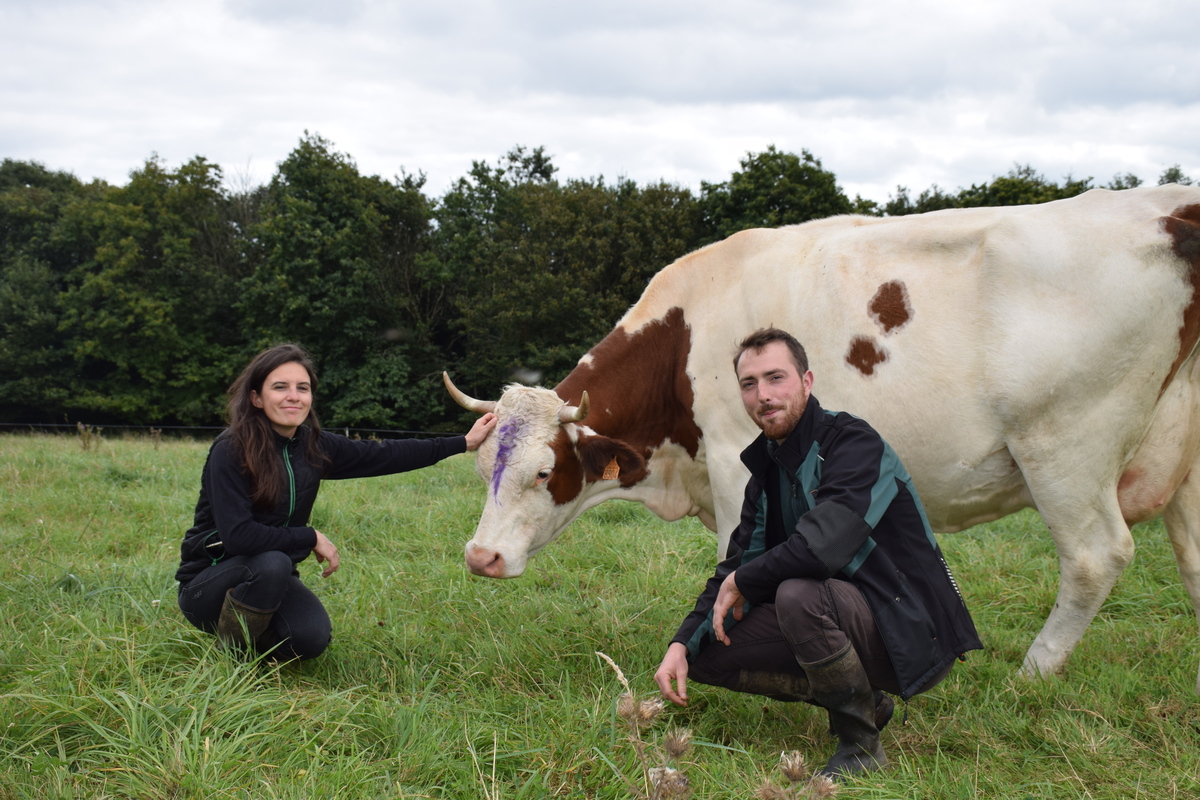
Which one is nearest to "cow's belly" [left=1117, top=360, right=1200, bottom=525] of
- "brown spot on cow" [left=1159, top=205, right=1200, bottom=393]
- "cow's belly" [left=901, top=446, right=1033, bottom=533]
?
"brown spot on cow" [left=1159, top=205, right=1200, bottom=393]

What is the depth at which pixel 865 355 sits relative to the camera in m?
3.96

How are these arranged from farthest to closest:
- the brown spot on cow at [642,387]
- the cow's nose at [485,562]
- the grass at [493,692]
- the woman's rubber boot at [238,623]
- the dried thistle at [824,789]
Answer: the brown spot on cow at [642,387] < the cow's nose at [485,562] < the woman's rubber boot at [238,623] < the grass at [493,692] < the dried thistle at [824,789]

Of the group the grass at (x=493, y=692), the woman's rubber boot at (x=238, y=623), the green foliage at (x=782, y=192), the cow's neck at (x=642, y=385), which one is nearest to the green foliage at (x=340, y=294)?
the green foliage at (x=782, y=192)

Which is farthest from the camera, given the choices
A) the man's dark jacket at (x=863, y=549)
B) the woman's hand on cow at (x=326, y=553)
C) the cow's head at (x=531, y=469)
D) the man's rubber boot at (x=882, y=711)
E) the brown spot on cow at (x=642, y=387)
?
the brown spot on cow at (x=642, y=387)

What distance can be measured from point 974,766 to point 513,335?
26.1m

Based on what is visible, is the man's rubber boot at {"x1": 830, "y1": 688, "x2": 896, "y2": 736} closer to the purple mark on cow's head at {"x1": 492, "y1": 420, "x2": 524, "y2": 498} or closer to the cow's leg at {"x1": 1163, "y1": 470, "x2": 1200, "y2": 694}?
the cow's leg at {"x1": 1163, "y1": 470, "x2": 1200, "y2": 694}

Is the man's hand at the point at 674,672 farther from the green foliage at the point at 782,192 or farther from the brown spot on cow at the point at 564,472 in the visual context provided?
the green foliage at the point at 782,192

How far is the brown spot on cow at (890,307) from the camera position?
12.8 feet

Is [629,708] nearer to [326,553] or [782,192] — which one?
[326,553]

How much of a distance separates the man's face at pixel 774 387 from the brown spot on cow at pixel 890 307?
118cm

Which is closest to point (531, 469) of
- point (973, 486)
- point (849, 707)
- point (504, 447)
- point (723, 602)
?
point (504, 447)

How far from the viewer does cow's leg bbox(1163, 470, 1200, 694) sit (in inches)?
150

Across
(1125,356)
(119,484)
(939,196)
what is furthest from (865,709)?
(939,196)

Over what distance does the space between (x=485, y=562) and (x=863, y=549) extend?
6.55 ft
